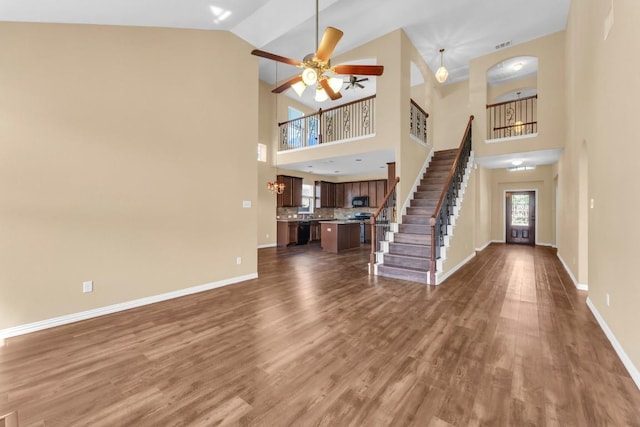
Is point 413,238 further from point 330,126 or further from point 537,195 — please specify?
point 537,195

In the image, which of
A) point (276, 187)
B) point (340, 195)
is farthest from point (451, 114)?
point (276, 187)

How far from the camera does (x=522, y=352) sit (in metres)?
2.31

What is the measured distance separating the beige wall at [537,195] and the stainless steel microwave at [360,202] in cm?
451

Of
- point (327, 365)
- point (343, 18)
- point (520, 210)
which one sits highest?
point (343, 18)

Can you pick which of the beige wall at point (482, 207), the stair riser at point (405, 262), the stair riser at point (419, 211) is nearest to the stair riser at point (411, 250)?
the stair riser at point (405, 262)

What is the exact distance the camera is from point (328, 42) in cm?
301

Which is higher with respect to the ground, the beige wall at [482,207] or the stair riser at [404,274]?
the beige wall at [482,207]

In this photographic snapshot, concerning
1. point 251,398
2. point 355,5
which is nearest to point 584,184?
point 355,5

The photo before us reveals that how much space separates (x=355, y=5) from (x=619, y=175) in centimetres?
481

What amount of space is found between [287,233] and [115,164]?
19.2 feet

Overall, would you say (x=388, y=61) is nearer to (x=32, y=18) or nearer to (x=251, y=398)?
(x=32, y=18)

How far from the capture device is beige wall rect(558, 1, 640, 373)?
6.66 ft

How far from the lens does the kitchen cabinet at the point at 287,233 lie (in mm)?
8773

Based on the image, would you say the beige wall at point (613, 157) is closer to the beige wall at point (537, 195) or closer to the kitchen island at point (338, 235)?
the kitchen island at point (338, 235)
